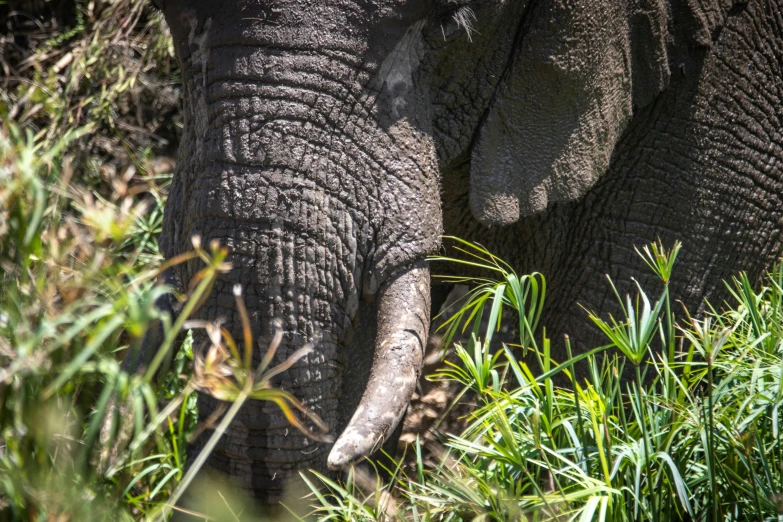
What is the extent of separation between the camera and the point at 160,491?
2934mm

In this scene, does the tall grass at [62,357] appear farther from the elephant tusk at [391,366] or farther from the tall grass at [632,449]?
the tall grass at [632,449]

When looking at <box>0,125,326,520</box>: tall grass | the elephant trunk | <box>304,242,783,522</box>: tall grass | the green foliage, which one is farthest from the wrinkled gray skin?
the green foliage

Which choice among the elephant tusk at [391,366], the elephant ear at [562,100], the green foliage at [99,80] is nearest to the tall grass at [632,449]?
the elephant tusk at [391,366]

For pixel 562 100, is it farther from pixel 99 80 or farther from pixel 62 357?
pixel 99 80

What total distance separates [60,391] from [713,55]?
7.47 ft

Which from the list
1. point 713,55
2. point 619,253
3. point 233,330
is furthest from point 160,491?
point 713,55

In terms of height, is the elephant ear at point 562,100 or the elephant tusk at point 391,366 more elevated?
the elephant ear at point 562,100

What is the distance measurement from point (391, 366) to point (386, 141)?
1.75 ft

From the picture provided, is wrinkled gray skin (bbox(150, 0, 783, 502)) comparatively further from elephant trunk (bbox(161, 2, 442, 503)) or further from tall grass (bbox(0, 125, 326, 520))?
tall grass (bbox(0, 125, 326, 520))

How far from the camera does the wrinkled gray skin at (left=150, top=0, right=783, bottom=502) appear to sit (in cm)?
207

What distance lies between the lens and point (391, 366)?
2088 mm

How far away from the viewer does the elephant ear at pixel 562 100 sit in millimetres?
2465

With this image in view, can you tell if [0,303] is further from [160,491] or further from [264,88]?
[160,491]

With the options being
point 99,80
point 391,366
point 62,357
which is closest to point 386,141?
point 391,366
